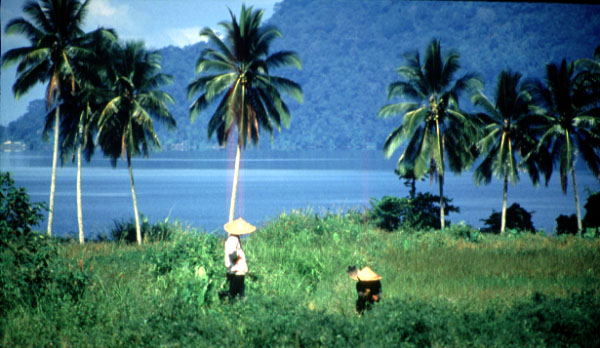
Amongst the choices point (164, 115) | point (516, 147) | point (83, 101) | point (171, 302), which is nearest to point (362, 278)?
point (171, 302)

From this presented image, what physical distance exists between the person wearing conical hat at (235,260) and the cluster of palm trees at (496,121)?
2596cm

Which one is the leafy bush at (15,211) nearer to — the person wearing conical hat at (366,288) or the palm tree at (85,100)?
the person wearing conical hat at (366,288)

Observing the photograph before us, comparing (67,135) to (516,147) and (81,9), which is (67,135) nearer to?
(81,9)

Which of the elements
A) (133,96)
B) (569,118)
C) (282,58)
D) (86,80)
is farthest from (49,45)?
(569,118)

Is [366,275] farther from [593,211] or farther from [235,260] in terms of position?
[593,211]

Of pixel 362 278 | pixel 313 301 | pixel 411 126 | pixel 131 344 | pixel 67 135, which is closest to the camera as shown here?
pixel 131 344

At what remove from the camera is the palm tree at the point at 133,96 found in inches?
1409

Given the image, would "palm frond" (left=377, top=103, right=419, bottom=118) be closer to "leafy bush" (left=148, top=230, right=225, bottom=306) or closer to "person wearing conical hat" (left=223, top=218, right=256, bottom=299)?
"leafy bush" (left=148, top=230, right=225, bottom=306)

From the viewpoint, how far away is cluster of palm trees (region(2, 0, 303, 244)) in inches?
1282

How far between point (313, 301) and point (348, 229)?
1016 cm

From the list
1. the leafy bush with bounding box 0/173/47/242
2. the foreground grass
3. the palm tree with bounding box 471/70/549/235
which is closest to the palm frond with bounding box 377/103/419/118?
the palm tree with bounding box 471/70/549/235

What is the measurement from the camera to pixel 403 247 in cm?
1898

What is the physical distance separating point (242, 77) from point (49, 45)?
39.1 feet

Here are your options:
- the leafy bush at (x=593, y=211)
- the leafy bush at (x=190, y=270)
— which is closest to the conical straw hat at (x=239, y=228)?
the leafy bush at (x=190, y=270)
